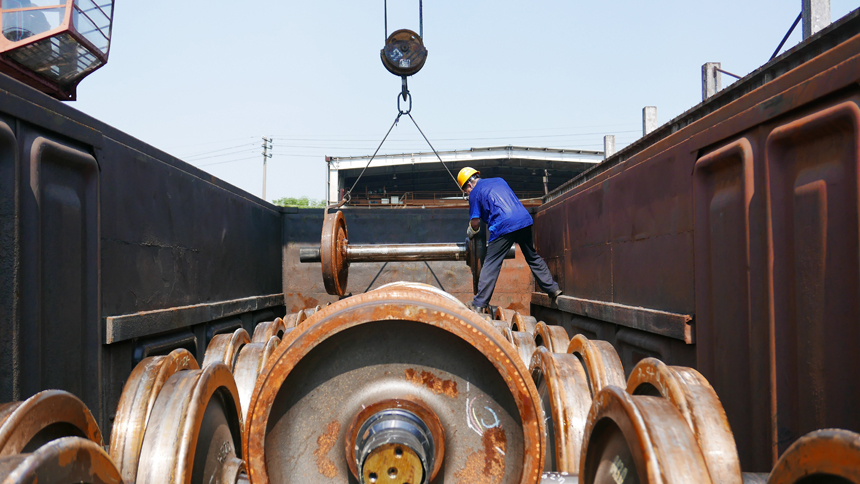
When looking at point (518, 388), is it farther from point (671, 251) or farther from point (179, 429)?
point (671, 251)

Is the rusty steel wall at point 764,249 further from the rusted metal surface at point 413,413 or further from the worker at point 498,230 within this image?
the worker at point 498,230

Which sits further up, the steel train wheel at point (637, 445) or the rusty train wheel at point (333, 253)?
the rusty train wheel at point (333, 253)

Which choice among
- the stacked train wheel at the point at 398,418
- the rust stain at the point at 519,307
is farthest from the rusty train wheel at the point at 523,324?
the stacked train wheel at the point at 398,418

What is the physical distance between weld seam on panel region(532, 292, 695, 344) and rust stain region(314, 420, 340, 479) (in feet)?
5.79

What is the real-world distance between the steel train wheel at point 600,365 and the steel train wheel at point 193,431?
158 centimetres

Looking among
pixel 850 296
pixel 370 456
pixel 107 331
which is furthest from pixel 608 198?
pixel 107 331

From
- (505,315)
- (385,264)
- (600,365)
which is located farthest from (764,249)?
(385,264)

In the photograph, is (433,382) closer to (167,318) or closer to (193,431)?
(193,431)

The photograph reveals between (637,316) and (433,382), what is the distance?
1.88m

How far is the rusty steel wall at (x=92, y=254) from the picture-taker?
1825 millimetres

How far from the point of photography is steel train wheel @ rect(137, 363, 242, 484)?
1440 millimetres

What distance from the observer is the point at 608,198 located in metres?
3.53

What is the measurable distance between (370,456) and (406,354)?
0.32 m

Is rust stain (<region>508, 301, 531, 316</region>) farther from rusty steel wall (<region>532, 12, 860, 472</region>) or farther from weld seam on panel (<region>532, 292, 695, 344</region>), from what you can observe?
rusty steel wall (<region>532, 12, 860, 472</region>)
